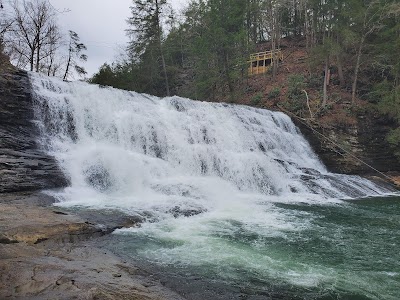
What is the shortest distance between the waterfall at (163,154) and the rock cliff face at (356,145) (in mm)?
1780

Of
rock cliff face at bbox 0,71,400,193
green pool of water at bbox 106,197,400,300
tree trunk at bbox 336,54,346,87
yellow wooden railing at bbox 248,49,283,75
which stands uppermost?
yellow wooden railing at bbox 248,49,283,75

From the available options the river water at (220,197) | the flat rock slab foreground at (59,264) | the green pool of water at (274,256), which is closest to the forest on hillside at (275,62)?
A: the river water at (220,197)

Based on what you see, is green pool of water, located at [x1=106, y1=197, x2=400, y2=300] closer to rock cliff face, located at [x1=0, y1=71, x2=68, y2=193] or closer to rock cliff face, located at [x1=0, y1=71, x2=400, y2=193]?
rock cliff face, located at [x1=0, y1=71, x2=68, y2=193]

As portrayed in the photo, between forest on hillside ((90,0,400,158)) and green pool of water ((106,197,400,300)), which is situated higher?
forest on hillside ((90,0,400,158))

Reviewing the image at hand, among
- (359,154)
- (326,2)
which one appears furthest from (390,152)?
(326,2)

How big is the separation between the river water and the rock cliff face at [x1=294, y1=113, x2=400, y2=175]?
1.02m

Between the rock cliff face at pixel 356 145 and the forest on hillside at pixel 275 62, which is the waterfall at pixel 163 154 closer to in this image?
the rock cliff face at pixel 356 145

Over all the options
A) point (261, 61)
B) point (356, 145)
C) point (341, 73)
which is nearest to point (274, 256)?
point (356, 145)

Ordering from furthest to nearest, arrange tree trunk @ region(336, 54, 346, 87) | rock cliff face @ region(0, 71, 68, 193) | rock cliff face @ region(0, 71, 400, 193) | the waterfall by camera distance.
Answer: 1. tree trunk @ region(336, 54, 346, 87)
2. the waterfall
3. rock cliff face @ region(0, 71, 400, 193)
4. rock cliff face @ region(0, 71, 68, 193)

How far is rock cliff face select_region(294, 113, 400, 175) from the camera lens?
19297 millimetres

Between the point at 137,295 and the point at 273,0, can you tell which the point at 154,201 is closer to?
the point at 137,295

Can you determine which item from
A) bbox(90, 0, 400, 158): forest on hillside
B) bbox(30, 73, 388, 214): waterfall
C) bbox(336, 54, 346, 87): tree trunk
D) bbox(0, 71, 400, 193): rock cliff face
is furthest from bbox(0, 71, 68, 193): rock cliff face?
bbox(336, 54, 346, 87): tree trunk

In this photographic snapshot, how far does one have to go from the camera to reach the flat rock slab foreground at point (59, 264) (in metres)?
3.64

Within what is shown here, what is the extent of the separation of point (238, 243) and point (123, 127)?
8.63 meters
